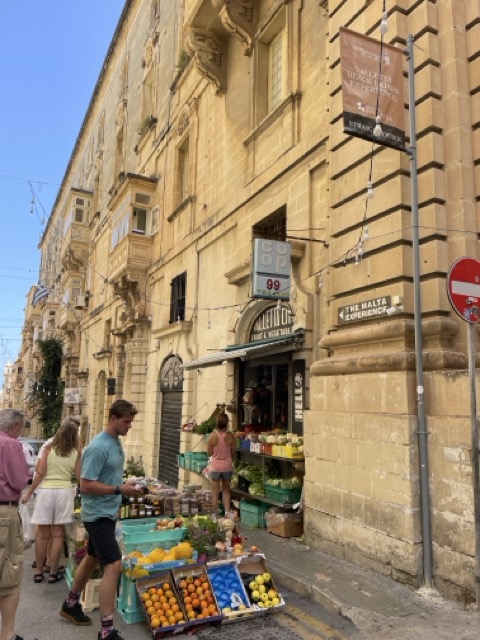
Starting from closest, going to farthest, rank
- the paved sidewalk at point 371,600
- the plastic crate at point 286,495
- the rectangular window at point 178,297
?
the paved sidewalk at point 371,600, the plastic crate at point 286,495, the rectangular window at point 178,297

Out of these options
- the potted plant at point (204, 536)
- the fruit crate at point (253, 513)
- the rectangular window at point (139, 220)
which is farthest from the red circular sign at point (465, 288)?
the rectangular window at point (139, 220)

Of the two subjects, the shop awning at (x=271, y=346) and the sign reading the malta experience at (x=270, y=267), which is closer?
the shop awning at (x=271, y=346)

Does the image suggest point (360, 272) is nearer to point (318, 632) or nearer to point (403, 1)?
point (403, 1)

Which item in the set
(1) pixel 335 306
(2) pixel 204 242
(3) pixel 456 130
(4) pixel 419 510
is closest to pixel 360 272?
(1) pixel 335 306

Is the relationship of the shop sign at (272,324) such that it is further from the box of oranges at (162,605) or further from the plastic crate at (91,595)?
the plastic crate at (91,595)

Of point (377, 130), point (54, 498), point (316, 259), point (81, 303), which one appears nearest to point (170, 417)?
point (316, 259)

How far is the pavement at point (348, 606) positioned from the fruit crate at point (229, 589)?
750 millimetres

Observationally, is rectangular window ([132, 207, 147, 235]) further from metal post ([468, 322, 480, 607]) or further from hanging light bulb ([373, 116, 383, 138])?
metal post ([468, 322, 480, 607])

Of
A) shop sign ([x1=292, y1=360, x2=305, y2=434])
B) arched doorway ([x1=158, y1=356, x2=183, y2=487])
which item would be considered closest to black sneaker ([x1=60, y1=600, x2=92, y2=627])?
shop sign ([x1=292, y1=360, x2=305, y2=434])

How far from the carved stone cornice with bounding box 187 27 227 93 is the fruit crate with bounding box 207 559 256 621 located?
1177 cm

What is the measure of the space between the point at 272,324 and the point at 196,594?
592 cm

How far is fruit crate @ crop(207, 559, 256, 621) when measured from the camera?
5.02 metres

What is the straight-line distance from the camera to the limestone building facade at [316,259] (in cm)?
584

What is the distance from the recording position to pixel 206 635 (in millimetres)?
4734
